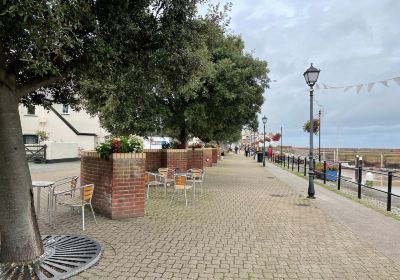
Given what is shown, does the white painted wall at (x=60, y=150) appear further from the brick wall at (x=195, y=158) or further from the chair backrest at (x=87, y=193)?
the chair backrest at (x=87, y=193)

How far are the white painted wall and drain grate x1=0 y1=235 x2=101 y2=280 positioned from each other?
72.4 ft

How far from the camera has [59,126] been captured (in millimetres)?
34156

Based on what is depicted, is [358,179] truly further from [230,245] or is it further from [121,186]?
[121,186]

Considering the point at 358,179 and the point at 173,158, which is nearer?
the point at 358,179

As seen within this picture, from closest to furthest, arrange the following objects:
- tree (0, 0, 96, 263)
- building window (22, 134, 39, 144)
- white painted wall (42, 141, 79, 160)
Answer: tree (0, 0, 96, 263) → white painted wall (42, 141, 79, 160) → building window (22, 134, 39, 144)

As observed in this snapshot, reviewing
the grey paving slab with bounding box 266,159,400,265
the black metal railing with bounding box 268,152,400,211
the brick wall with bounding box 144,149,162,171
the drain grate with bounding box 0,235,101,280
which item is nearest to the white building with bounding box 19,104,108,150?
the brick wall with bounding box 144,149,162,171

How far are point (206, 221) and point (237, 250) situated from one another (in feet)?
7.25

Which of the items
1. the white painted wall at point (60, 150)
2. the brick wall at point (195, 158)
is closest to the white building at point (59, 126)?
the white painted wall at point (60, 150)

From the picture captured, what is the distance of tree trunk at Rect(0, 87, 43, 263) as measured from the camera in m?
4.85

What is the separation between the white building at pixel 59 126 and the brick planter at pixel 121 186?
23.1m

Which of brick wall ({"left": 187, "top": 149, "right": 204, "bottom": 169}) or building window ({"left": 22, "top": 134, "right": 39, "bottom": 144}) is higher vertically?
building window ({"left": 22, "top": 134, "right": 39, "bottom": 144})

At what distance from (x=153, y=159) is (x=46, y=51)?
1149 centimetres

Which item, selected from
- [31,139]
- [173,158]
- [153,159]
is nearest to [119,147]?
[153,159]

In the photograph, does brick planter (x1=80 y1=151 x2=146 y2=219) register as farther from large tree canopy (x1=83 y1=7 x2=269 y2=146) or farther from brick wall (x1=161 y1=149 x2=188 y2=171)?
brick wall (x1=161 y1=149 x2=188 y2=171)
